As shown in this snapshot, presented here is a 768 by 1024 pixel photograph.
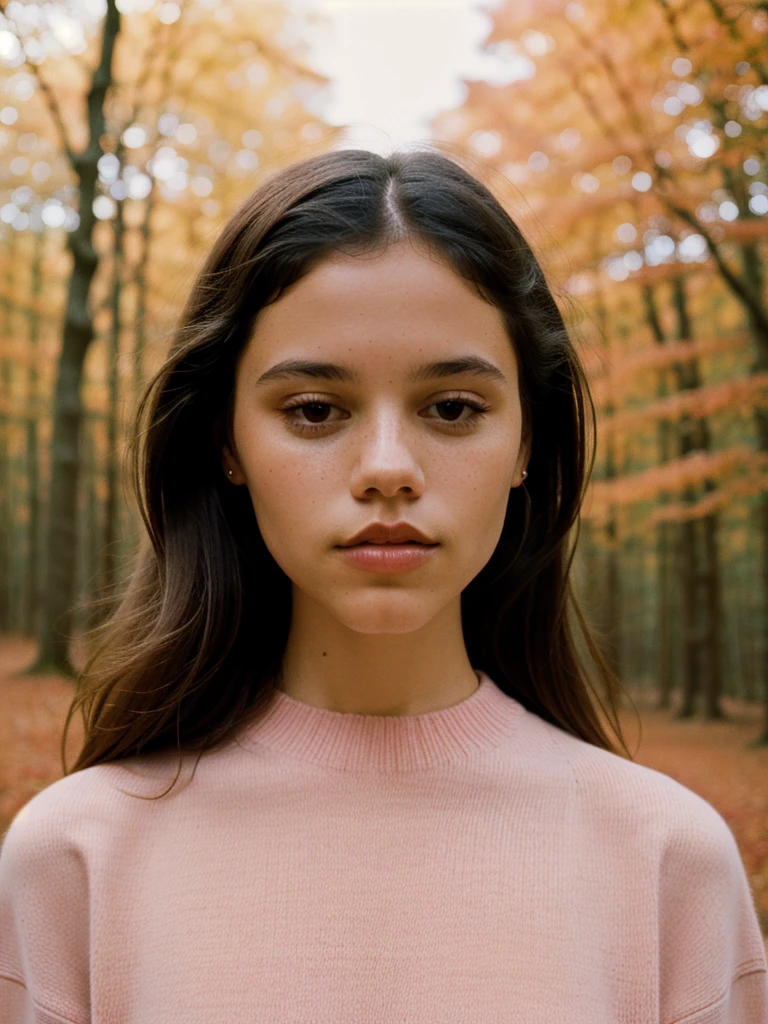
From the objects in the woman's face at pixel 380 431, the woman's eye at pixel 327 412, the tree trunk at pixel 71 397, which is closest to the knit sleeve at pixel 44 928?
the woman's face at pixel 380 431

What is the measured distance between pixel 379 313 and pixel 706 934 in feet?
2.93

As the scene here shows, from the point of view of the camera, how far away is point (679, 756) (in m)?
5.36

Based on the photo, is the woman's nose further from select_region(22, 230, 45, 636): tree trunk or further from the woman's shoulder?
select_region(22, 230, 45, 636): tree trunk

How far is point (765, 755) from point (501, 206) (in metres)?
3.94

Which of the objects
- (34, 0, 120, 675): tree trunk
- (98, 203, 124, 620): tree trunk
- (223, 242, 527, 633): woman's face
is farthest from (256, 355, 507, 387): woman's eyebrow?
(98, 203, 124, 620): tree trunk

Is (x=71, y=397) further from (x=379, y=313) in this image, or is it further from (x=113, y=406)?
(x=379, y=313)

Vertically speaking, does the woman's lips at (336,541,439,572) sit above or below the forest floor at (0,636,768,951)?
above

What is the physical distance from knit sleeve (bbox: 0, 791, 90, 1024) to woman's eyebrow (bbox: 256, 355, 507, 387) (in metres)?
0.67

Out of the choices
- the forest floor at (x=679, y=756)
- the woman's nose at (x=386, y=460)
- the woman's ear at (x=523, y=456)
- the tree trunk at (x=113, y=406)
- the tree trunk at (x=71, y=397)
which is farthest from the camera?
the tree trunk at (x=113, y=406)

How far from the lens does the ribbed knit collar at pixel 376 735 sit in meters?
1.29

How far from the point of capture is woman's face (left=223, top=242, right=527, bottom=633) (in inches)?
45.1

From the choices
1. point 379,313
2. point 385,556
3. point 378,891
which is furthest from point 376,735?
point 379,313

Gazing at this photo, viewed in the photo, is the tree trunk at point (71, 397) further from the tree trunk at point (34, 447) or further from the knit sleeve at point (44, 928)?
the knit sleeve at point (44, 928)

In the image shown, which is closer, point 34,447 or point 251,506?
point 251,506
